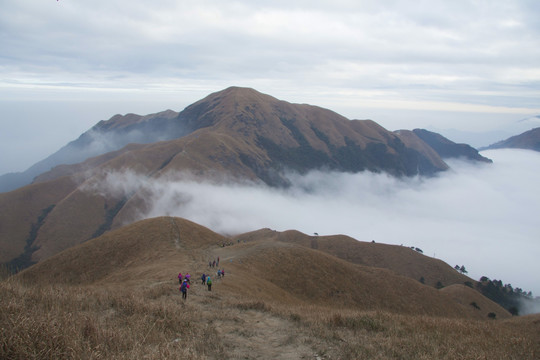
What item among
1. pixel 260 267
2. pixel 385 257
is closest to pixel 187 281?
pixel 260 267

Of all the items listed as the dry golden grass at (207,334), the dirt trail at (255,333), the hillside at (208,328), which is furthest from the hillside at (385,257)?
the dry golden grass at (207,334)

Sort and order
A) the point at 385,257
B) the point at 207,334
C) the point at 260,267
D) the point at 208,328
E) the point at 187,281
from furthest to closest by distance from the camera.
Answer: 1. the point at 385,257
2. the point at 260,267
3. the point at 187,281
4. the point at 208,328
5. the point at 207,334

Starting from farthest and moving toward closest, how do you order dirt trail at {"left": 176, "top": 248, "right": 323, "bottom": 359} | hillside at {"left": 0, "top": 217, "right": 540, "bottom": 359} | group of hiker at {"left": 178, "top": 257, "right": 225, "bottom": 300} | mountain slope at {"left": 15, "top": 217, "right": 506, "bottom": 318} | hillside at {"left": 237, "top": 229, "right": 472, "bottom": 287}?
hillside at {"left": 237, "top": 229, "right": 472, "bottom": 287} < mountain slope at {"left": 15, "top": 217, "right": 506, "bottom": 318} < group of hiker at {"left": 178, "top": 257, "right": 225, "bottom": 300} < dirt trail at {"left": 176, "top": 248, "right": 323, "bottom": 359} < hillside at {"left": 0, "top": 217, "right": 540, "bottom": 359}

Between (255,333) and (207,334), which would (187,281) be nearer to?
(255,333)

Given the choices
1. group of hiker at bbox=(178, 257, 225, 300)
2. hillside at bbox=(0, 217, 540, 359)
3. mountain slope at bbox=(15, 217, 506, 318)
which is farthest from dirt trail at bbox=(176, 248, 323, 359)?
mountain slope at bbox=(15, 217, 506, 318)

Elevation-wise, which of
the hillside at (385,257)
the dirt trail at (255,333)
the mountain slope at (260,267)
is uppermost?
the dirt trail at (255,333)

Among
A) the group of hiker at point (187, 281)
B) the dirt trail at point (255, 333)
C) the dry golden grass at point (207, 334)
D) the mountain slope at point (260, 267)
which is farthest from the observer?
the mountain slope at point (260, 267)

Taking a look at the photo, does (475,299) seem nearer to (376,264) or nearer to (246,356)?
(376,264)

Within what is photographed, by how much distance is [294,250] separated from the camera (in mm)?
48812

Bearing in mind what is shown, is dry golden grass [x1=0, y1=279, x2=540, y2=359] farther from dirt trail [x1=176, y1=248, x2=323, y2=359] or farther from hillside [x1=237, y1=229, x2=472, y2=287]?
hillside [x1=237, y1=229, x2=472, y2=287]

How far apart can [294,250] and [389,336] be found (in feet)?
126

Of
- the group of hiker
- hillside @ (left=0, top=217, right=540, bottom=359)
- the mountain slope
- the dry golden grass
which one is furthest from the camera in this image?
the mountain slope

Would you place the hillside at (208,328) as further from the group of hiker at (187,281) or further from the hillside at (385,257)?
the hillside at (385,257)

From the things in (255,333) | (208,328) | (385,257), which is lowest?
(385,257)
